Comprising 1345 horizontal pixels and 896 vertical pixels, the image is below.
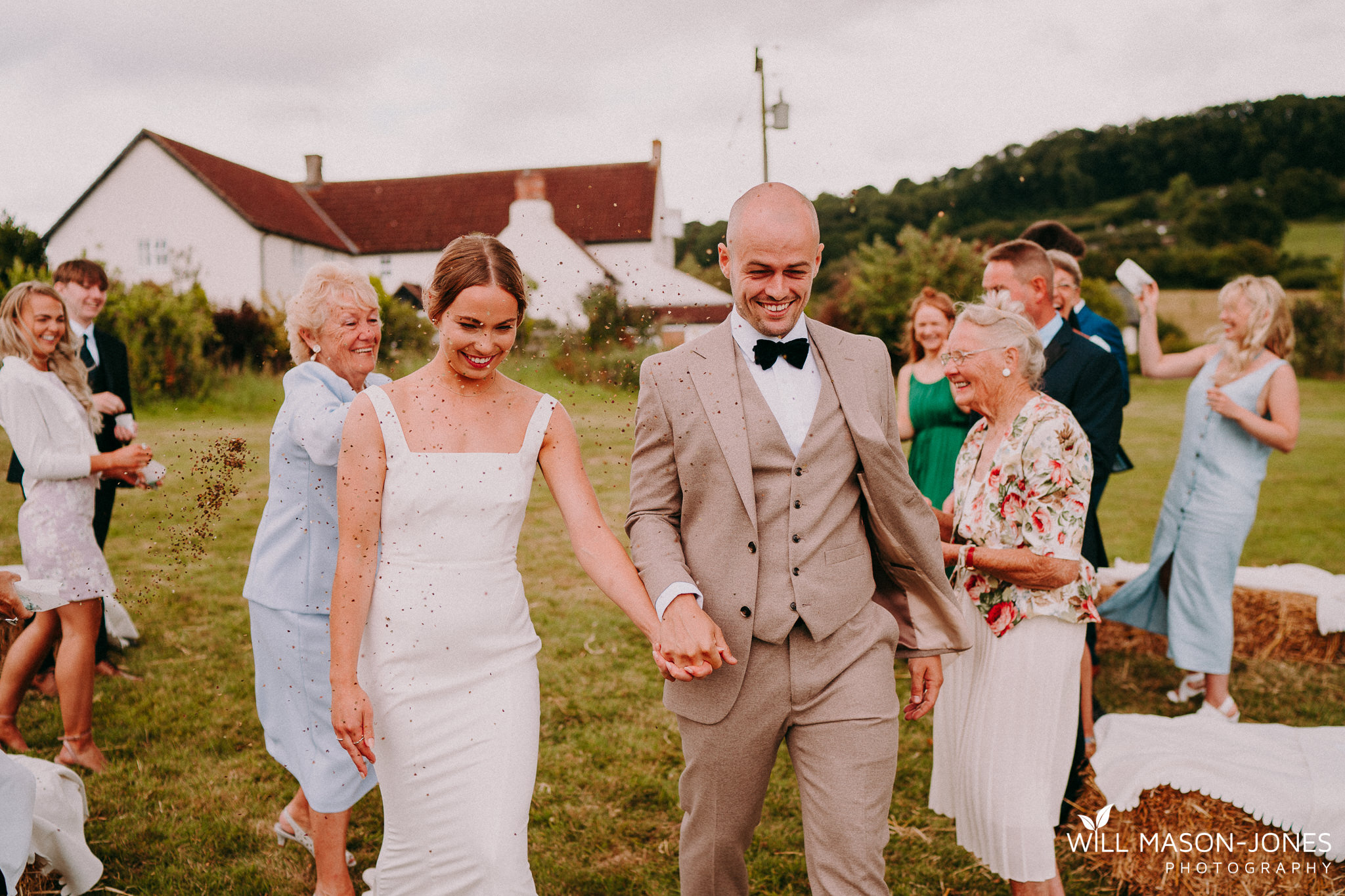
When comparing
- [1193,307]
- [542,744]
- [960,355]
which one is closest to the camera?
[960,355]

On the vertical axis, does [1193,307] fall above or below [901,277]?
above

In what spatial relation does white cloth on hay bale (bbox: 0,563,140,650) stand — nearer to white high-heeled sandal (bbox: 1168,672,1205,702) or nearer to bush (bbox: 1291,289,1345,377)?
white high-heeled sandal (bbox: 1168,672,1205,702)

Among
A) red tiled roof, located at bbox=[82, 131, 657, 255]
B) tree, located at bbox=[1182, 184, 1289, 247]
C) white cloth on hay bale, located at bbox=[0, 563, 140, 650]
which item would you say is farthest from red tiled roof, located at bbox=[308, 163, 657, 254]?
tree, located at bbox=[1182, 184, 1289, 247]

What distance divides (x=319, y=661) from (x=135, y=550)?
22.3 feet

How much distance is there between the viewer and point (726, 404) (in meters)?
2.60

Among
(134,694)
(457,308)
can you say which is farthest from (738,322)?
(134,694)

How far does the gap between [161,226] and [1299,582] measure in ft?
119

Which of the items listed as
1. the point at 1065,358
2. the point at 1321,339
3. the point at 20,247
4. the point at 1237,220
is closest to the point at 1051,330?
the point at 1065,358

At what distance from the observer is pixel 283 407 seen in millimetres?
3373

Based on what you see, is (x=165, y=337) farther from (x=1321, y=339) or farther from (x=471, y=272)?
(x=1321, y=339)

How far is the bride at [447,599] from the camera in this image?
8.51 feet

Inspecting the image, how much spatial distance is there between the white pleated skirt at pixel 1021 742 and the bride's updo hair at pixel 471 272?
2182 millimetres

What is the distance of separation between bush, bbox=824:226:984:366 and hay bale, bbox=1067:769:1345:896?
16185 millimetres

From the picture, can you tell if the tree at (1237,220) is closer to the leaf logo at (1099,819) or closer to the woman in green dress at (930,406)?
the woman in green dress at (930,406)
